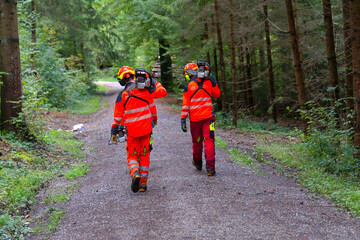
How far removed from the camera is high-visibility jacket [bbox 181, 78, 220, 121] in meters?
7.12

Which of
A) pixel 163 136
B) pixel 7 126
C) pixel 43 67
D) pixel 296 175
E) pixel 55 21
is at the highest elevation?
pixel 55 21

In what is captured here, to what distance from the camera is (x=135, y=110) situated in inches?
246

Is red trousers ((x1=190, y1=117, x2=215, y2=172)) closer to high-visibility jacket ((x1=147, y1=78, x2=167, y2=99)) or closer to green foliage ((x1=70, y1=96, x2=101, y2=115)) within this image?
high-visibility jacket ((x1=147, y1=78, x2=167, y2=99))

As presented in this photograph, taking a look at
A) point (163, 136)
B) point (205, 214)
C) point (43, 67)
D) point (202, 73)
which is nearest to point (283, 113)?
point (163, 136)

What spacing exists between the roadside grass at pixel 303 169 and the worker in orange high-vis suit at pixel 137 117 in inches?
122

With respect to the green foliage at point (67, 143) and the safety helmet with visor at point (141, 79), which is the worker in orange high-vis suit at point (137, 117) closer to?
the safety helmet with visor at point (141, 79)

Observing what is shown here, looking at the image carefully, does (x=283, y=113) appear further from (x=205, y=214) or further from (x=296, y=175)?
(x=205, y=214)

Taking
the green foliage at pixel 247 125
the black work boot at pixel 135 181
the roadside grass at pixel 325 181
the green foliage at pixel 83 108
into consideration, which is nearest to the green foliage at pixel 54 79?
the green foliage at pixel 83 108

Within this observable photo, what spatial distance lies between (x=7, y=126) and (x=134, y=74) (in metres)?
4.73

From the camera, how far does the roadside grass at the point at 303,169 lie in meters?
5.73

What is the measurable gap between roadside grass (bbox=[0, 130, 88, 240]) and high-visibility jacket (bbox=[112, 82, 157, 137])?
180 cm

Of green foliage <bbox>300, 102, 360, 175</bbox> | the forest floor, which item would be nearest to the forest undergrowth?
the forest floor

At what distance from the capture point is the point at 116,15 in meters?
32.4

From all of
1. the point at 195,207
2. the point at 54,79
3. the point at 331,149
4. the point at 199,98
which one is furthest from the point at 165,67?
the point at 195,207
